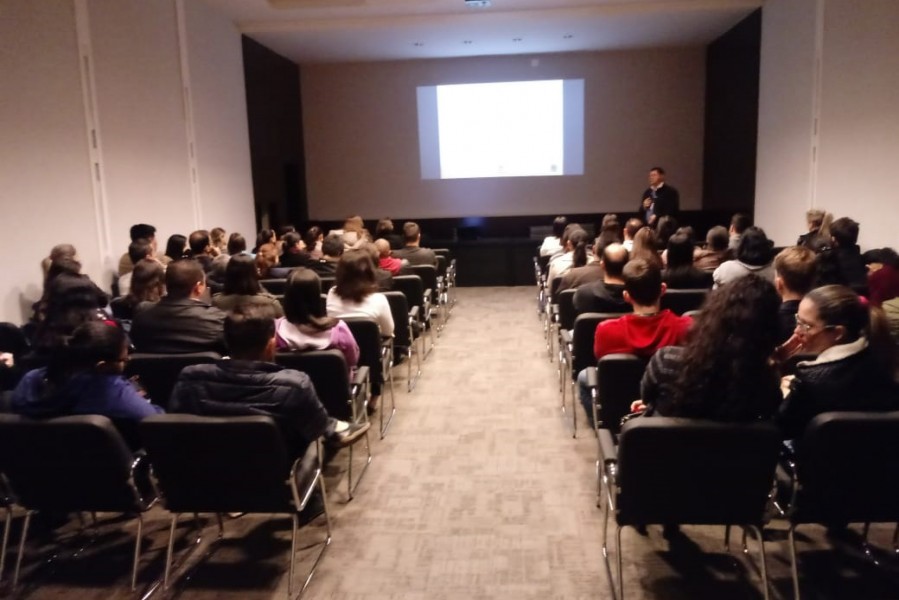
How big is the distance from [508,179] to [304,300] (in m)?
8.84

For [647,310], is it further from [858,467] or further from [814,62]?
[814,62]

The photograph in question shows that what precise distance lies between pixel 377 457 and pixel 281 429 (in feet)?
5.30

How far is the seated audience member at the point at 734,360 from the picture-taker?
2232 mm

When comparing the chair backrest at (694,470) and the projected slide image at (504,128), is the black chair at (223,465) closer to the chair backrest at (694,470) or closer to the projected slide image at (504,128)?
the chair backrest at (694,470)

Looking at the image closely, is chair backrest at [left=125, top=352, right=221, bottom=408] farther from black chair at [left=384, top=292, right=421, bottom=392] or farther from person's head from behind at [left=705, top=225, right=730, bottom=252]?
person's head from behind at [left=705, top=225, right=730, bottom=252]

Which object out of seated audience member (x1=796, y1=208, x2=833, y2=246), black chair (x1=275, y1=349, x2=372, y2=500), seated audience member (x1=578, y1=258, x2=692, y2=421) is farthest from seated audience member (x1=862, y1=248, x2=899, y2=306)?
black chair (x1=275, y1=349, x2=372, y2=500)

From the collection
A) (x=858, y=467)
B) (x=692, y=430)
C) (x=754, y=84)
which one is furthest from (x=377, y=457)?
(x=754, y=84)

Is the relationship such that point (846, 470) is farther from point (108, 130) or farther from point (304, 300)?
point (108, 130)

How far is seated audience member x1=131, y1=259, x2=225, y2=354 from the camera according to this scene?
3.57 m

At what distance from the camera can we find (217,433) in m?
2.42

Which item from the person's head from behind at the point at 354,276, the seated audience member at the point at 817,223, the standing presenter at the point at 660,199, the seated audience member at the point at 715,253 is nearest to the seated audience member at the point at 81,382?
the person's head from behind at the point at 354,276

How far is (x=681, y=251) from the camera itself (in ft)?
15.6

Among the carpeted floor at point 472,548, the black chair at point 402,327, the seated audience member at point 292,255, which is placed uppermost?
the seated audience member at point 292,255

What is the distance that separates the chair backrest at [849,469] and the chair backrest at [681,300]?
7.06ft
